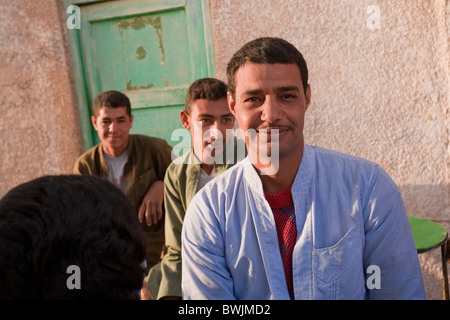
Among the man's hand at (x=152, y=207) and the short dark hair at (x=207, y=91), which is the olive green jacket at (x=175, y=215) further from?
the man's hand at (x=152, y=207)

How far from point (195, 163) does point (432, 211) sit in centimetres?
184

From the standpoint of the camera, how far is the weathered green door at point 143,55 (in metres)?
3.80

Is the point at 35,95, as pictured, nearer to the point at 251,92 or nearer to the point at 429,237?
the point at 251,92

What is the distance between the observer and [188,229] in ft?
5.66

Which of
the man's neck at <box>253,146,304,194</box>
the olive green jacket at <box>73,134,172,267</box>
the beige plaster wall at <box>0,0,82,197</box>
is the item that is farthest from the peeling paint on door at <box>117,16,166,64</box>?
the man's neck at <box>253,146,304,194</box>

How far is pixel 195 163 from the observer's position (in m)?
2.65

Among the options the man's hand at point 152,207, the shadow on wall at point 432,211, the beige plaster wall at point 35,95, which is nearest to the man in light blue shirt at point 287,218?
the man's hand at point 152,207

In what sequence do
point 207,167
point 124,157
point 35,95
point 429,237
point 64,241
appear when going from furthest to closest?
1. point 35,95
2. point 124,157
3. point 207,167
4. point 429,237
5. point 64,241

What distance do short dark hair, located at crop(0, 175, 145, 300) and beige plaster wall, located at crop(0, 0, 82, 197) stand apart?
3.26 metres

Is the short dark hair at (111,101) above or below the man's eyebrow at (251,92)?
below

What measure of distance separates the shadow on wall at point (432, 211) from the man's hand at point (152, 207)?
182 centimetres

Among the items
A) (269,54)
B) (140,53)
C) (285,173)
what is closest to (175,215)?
(285,173)
